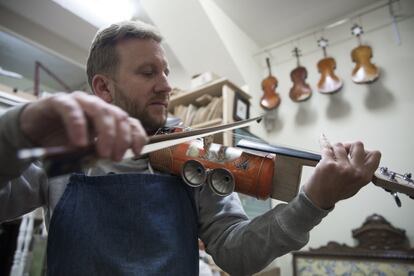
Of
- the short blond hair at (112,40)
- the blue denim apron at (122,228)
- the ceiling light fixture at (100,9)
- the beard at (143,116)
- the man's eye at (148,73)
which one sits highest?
the ceiling light fixture at (100,9)

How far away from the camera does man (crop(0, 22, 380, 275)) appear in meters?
0.59

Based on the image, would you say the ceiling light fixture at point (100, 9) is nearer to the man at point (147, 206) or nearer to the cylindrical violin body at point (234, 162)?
the man at point (147, 206)

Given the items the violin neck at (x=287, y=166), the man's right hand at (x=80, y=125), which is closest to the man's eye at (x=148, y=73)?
the violin neck at (x=287, y=166)

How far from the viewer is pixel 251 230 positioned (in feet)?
2.19

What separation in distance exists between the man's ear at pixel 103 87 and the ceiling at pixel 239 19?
1.82 meters

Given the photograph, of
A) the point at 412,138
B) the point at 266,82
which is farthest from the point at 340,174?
the point at 266,82

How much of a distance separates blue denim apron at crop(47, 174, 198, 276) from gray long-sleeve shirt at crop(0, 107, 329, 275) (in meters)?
0.06

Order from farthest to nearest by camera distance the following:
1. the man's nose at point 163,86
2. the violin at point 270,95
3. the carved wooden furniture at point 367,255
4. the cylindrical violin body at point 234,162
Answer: the violin at point 270,95 < the carved wooden furniture at point 367,255 < the man's nose at point 163,86 < the cylindrical violin body at point 234,162

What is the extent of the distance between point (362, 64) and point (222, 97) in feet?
3.92

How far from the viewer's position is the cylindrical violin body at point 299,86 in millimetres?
2525

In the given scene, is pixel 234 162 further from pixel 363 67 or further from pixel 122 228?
pixel 363 67

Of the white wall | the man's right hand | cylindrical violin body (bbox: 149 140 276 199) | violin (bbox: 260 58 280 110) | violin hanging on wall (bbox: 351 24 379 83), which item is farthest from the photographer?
violin (bbox: 260 58 280 110)

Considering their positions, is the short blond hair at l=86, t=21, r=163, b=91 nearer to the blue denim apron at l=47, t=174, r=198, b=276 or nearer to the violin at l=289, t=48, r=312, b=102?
the blue denim apron at l=47, t=174, r=198, b=276

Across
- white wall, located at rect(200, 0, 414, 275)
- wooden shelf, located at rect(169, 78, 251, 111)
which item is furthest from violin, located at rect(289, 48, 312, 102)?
wooden shelf, located at rect(169, 78, 251, 111)
